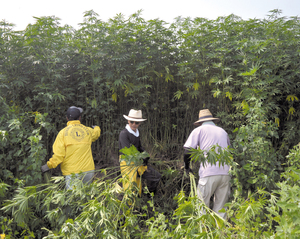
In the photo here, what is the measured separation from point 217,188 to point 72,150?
2.27 meters

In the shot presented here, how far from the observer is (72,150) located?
385 cm

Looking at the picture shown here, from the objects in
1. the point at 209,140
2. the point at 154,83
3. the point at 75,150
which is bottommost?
the point at 75,150

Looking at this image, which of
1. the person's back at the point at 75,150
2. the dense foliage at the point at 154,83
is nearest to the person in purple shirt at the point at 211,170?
the dense foliage at the point at 154,83

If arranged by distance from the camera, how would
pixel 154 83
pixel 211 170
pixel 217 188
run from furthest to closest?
pixel 154 83 → pixel 217 188 → pixel 211 170

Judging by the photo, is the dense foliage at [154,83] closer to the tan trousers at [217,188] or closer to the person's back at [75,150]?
the tan trousers at [217,188]

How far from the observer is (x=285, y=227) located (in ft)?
4.85

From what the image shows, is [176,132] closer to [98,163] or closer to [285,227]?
[98,163]

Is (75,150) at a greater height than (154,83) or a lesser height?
lesser

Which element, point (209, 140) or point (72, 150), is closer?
point (209, 140)

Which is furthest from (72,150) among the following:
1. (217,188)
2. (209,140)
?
(217,188)

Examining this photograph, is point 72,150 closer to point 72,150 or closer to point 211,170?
point 72,150

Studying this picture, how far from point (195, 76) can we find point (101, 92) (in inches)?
74.3

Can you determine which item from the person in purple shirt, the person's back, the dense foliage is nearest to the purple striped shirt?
the person in purple shirt

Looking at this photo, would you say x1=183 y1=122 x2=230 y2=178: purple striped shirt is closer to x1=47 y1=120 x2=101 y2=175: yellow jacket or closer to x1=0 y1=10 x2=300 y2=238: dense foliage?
x1=0 y1=10 x2=300 y2=238: dense foliage
